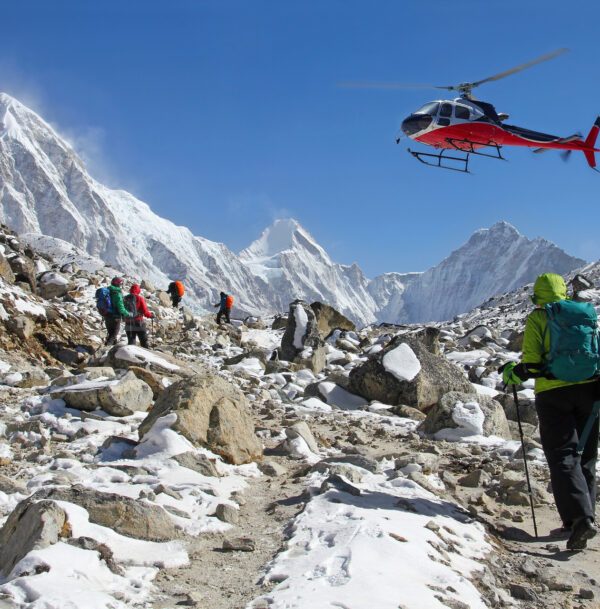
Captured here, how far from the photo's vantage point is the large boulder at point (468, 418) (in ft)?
30.3

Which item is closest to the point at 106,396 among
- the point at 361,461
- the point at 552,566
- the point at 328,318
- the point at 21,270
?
the point at 361,461

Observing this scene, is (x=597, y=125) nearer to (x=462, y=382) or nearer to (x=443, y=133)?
(x=443, y=133)

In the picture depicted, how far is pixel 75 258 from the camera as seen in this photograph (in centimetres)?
3919

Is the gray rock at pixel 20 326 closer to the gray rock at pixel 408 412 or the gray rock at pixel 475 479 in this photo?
the gray rock at pixel 408 412

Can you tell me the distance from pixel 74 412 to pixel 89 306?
554 inches

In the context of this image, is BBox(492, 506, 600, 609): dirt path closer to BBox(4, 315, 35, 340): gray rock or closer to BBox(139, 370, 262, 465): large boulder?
BBox(139, 370, 262, 465): large boulder

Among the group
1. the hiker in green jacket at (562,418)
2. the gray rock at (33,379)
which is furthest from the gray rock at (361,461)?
the gray rock at (33,379)

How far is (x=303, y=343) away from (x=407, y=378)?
641 cm

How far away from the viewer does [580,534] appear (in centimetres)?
509

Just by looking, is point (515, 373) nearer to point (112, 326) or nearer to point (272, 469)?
point (272, 469)

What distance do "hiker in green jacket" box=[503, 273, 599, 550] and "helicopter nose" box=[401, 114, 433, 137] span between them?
16.6m

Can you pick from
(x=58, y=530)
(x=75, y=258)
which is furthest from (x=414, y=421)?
(x=75, y=258)

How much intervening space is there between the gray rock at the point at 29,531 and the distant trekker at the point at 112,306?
11477 mm

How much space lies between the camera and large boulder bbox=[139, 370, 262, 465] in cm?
676
